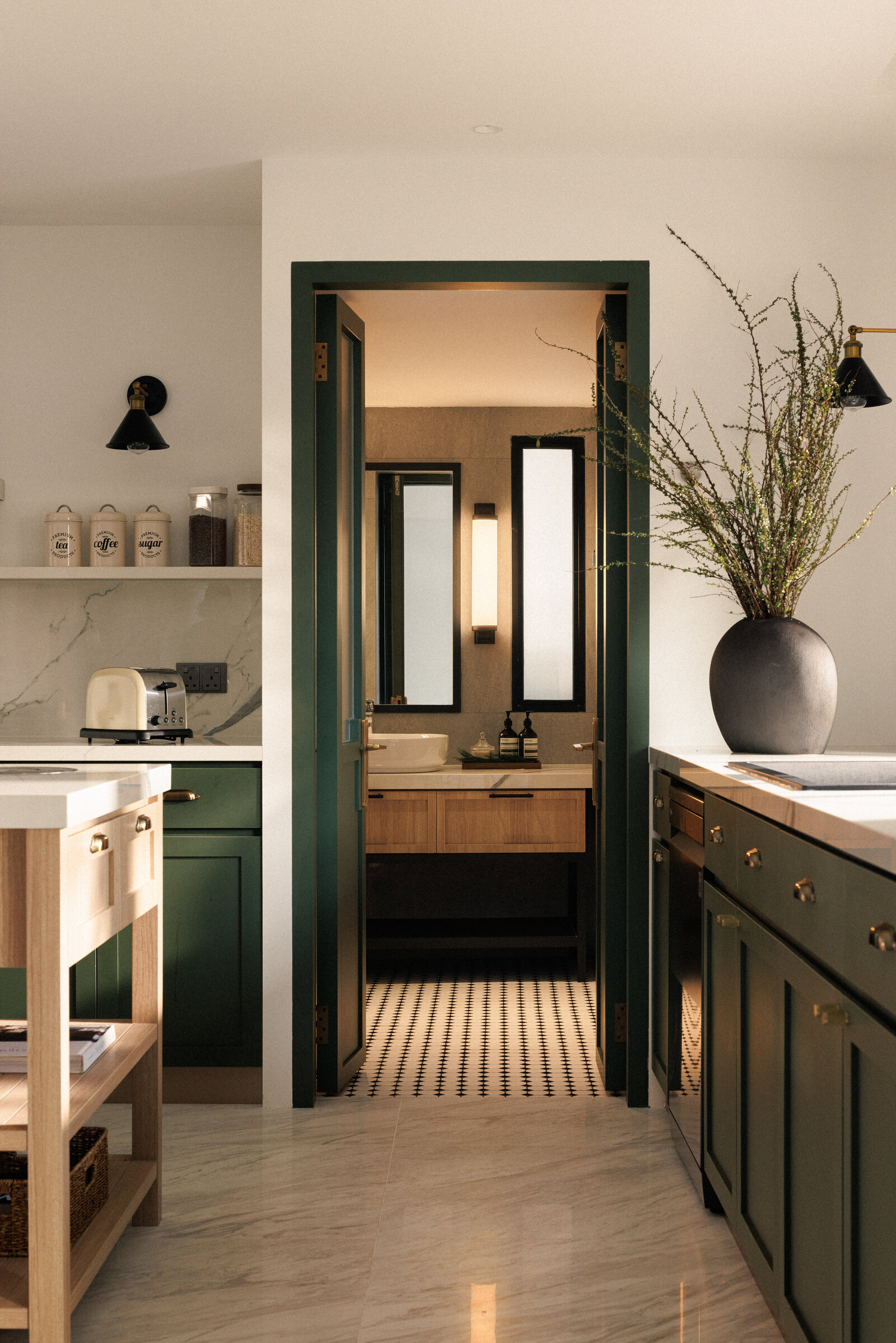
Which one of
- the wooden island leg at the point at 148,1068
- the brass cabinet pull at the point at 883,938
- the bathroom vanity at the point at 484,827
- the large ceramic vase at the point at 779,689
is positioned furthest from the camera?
the bathroom vanity at the point at 484,827

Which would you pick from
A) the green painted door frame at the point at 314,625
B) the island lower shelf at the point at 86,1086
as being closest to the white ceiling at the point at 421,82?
the green painted door frame at the point at 314,625

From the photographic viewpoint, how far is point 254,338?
3.60 meters

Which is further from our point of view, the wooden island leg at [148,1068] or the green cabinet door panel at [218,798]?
the green cabinet door panel at [218,798]

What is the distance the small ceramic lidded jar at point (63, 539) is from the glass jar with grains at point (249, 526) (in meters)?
0.52

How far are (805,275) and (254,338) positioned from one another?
1.74m

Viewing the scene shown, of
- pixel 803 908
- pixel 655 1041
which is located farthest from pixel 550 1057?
pixel 803 908

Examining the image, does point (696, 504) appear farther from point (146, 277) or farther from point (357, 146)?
point (146, 277)

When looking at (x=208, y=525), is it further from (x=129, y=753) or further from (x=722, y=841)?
(x=722, y=841)

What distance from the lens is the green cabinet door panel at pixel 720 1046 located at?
2.03 m

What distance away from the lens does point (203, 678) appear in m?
3.60

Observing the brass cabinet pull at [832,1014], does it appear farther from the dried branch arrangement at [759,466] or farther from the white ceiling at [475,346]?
the white ceiling at [475,346]

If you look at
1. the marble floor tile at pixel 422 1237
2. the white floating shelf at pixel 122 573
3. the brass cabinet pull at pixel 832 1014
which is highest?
the white floating shelf at pixel 122 573

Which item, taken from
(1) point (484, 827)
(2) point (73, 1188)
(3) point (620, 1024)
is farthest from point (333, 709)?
(1) point (484, 827)

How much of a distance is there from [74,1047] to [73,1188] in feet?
0.80
